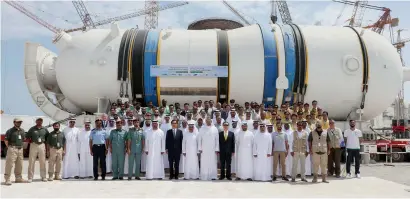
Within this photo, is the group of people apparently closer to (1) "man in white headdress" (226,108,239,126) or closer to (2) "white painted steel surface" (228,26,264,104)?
(1) "man in white headdress" (226,108,239,126)

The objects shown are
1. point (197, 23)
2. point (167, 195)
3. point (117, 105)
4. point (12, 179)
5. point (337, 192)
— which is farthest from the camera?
point (197, 23)

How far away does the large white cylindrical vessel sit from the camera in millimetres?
14352

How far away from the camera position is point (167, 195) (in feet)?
26.7

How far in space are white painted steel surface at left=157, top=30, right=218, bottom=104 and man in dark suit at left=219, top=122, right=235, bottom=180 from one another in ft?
13.4

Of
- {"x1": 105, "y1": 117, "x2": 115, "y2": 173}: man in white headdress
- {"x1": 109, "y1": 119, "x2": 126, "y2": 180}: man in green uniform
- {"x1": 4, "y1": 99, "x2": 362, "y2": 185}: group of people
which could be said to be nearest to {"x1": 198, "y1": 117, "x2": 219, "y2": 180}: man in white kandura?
{"x1": 4, "y1": 99, "x2": 362, "y2": 185}: group of people

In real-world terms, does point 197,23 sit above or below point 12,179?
above

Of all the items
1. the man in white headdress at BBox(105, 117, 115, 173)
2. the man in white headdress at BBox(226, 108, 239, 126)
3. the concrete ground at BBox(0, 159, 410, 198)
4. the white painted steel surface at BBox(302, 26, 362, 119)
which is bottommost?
the concrete ground at BBox(0, 159, 410, 198)

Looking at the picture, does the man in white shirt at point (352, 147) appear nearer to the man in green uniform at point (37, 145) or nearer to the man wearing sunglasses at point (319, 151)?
→ the man wearing sunglasses at point (319, 151)

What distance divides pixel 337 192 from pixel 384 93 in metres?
7.33

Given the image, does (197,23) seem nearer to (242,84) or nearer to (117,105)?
(242,84)

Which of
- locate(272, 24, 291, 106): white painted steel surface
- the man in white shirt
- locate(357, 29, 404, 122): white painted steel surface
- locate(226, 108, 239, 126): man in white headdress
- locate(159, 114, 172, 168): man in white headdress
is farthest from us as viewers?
locate(357, 29, 404, 122): white painted steel surface

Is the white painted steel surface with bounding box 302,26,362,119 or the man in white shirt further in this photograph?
the white painted steel surface with bounding box 302,26,362,119

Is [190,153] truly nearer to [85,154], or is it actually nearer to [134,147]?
[134,147]

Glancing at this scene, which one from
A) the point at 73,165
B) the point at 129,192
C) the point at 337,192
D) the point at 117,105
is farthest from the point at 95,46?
the point at 337,192
